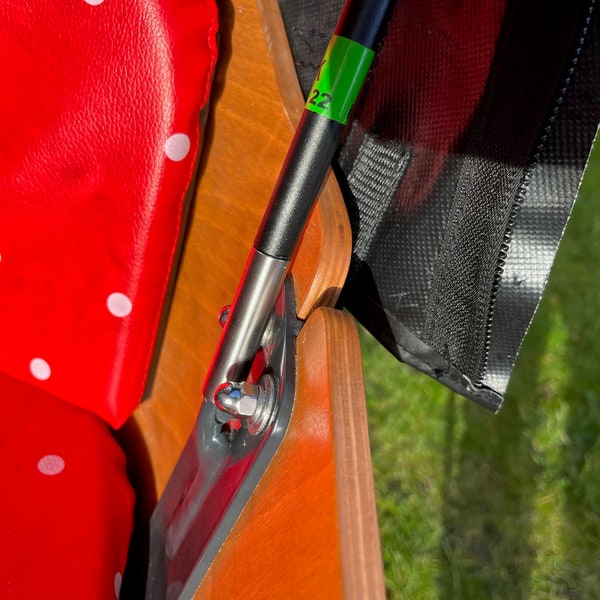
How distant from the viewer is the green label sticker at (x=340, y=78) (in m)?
0.46

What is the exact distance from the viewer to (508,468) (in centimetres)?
125

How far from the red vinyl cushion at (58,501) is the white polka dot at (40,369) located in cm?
2

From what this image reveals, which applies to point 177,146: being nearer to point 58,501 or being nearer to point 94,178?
point 94,178

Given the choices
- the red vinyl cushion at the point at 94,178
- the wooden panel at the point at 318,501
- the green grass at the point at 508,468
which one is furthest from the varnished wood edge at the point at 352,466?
the green grass at the point at 508,468

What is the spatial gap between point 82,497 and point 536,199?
53cm

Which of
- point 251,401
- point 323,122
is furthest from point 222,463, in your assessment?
point 323,122

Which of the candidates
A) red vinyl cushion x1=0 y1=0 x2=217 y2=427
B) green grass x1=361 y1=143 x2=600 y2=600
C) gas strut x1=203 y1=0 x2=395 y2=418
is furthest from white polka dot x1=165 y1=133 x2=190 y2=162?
green grass x1=361 y1=143 x2=600 y2=600

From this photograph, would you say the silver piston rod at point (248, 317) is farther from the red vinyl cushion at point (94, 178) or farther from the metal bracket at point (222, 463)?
the red vinyl cushion at point (94, 178)

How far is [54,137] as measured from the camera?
61 cm

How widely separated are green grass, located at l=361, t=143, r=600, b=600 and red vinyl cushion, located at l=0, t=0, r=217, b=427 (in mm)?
715

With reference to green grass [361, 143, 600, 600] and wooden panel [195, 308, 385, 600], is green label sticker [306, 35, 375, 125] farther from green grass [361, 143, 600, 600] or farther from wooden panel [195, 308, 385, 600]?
green grass [361, 143, 600, 600]

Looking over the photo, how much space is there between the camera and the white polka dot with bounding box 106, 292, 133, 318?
0.65 m

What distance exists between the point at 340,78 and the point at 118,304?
0.34m

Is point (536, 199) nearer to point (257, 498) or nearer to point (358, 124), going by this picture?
point (358, 124)
